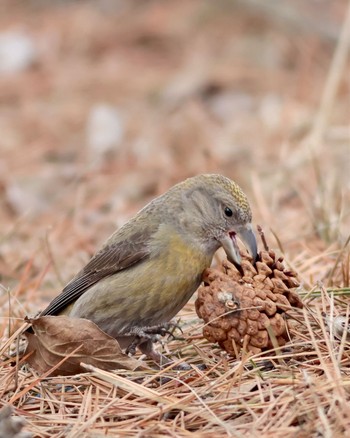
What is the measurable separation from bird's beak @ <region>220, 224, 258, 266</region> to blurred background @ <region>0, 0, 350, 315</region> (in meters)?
0.54

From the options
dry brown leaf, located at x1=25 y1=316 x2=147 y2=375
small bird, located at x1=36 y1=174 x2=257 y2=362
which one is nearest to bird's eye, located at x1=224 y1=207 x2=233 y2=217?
small bird, located at x1=36 y1=174 x2=257 y2=362

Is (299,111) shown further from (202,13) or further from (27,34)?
(27,34)

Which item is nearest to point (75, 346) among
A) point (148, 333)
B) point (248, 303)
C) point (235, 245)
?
point (148, 333)

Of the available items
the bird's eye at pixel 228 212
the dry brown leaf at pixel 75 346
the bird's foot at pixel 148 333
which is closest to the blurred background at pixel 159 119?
the bird's eye at pixel 228 212

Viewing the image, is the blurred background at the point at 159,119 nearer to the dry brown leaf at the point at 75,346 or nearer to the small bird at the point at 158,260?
the small bird at the point at 158,260

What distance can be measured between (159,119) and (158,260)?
241 inches

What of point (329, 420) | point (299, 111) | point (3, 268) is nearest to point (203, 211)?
point (329, 420)

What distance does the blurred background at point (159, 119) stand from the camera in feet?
20.3

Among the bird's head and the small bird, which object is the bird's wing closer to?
the small bird

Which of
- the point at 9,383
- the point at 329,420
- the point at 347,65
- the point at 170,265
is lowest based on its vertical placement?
the point at 329,420

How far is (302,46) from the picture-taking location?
11.5 metres

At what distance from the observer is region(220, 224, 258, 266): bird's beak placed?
12.9 ft

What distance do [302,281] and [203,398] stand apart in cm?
119

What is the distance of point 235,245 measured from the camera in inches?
161
